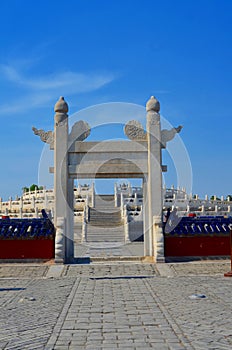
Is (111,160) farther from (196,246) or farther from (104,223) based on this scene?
(104,223)

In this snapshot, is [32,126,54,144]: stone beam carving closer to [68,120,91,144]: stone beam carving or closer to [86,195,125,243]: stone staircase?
[68,120,91,144]: stone beam carving

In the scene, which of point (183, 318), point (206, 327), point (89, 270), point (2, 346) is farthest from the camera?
point (89, 270)

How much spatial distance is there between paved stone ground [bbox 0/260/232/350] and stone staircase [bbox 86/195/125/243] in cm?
847

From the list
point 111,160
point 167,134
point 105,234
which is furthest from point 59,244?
point 105,234

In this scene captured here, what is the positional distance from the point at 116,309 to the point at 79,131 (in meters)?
8.14

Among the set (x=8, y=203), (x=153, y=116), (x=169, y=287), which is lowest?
(x=169, y=287)

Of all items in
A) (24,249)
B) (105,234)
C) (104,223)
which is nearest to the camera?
(24,249)

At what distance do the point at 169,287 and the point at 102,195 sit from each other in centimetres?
2150

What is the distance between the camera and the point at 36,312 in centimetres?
655

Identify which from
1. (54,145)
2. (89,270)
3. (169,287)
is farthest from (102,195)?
(169,287)

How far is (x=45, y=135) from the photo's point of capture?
14.3 meters

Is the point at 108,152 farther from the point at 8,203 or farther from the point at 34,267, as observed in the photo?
the point at 8,203

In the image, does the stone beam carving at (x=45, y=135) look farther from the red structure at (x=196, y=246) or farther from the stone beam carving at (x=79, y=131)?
the red structure at (x=196, y=246)

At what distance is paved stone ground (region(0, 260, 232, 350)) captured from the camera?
16.2 ft
